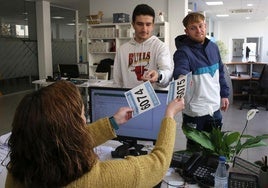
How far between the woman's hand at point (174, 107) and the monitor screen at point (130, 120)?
1.04 feet

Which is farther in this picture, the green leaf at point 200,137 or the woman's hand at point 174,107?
the green leaf at point 200,137

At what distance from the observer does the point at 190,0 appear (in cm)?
888

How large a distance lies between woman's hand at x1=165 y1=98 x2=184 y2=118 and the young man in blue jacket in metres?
0.79

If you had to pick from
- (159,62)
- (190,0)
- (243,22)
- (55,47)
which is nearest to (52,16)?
(55,47)

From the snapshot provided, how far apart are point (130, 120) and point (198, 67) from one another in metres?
0.73

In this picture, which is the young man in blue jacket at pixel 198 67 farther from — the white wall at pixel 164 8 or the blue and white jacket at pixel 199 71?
the white wall at pixel 164 8

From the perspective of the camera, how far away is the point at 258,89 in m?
6.89

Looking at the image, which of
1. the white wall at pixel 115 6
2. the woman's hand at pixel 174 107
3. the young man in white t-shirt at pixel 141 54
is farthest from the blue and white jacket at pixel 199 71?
the white wall at pixel 115 6

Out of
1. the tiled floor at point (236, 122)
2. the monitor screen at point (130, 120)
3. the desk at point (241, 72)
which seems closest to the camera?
the monitor screen at point (130, 120)

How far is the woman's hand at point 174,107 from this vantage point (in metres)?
1.14

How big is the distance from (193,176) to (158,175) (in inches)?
18.9

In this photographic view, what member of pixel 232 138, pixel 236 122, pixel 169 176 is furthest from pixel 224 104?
pixel 236 122

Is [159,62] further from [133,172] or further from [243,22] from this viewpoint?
[243,22]

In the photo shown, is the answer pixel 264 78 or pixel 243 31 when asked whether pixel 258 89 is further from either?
pixel 243 31
